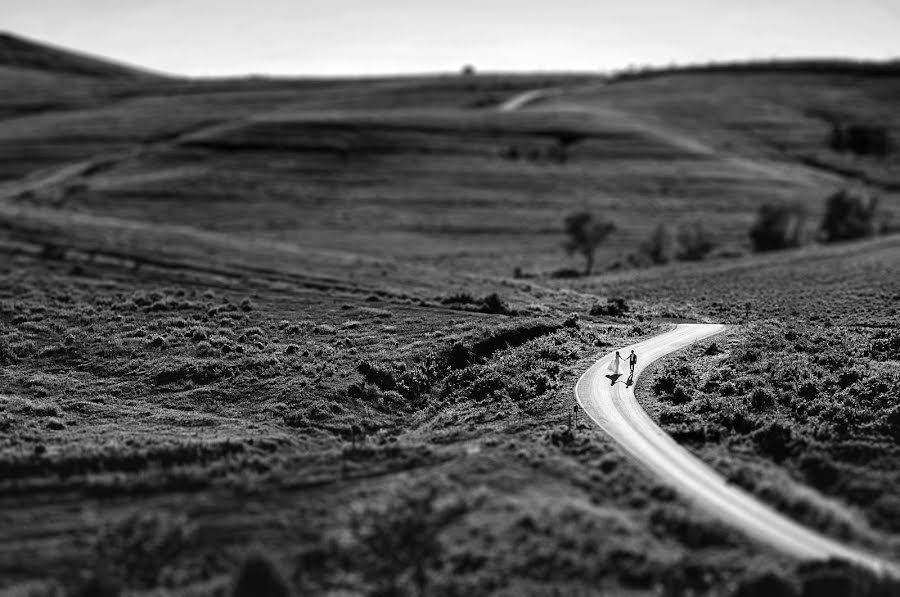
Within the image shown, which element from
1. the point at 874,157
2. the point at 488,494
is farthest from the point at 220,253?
the point at 874,157

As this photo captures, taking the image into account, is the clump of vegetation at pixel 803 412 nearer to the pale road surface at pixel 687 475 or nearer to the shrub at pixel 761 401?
the shrub at pixel 761 401

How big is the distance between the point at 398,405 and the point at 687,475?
42.6ft

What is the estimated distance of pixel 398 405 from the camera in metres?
31.9

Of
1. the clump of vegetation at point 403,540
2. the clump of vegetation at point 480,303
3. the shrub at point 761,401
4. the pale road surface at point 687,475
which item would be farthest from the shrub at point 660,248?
the clump of vegetation at point 403,540

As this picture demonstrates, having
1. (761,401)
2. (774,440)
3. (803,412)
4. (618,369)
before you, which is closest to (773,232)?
(618,369)

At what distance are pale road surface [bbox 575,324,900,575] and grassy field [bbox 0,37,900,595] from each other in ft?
1.81

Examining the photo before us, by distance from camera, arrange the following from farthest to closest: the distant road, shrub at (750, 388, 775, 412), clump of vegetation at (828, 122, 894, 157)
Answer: the distant road < clump of vegetation at (828, 122, 894, 157) < shrub at (750, 388, 775, 412)

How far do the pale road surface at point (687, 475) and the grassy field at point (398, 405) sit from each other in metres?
0.55

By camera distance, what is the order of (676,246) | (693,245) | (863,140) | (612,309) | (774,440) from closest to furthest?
(774,440) → (612,309) → (693,245) → (676,246) → (863,140)

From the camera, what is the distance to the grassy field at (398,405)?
19047mm

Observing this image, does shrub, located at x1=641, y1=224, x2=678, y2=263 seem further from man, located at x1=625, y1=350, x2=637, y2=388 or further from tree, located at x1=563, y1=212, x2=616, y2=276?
man, located at x1=625, y1=350, x2=637, y2=388

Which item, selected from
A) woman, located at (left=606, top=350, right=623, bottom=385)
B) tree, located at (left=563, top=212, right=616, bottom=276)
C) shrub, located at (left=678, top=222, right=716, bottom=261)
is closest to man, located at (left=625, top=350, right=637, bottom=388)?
woman, located at (left=606, top=350, right=623, bottom=385)

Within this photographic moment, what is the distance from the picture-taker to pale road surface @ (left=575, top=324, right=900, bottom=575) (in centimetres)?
1880

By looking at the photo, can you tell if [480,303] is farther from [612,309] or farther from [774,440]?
[774,440]
